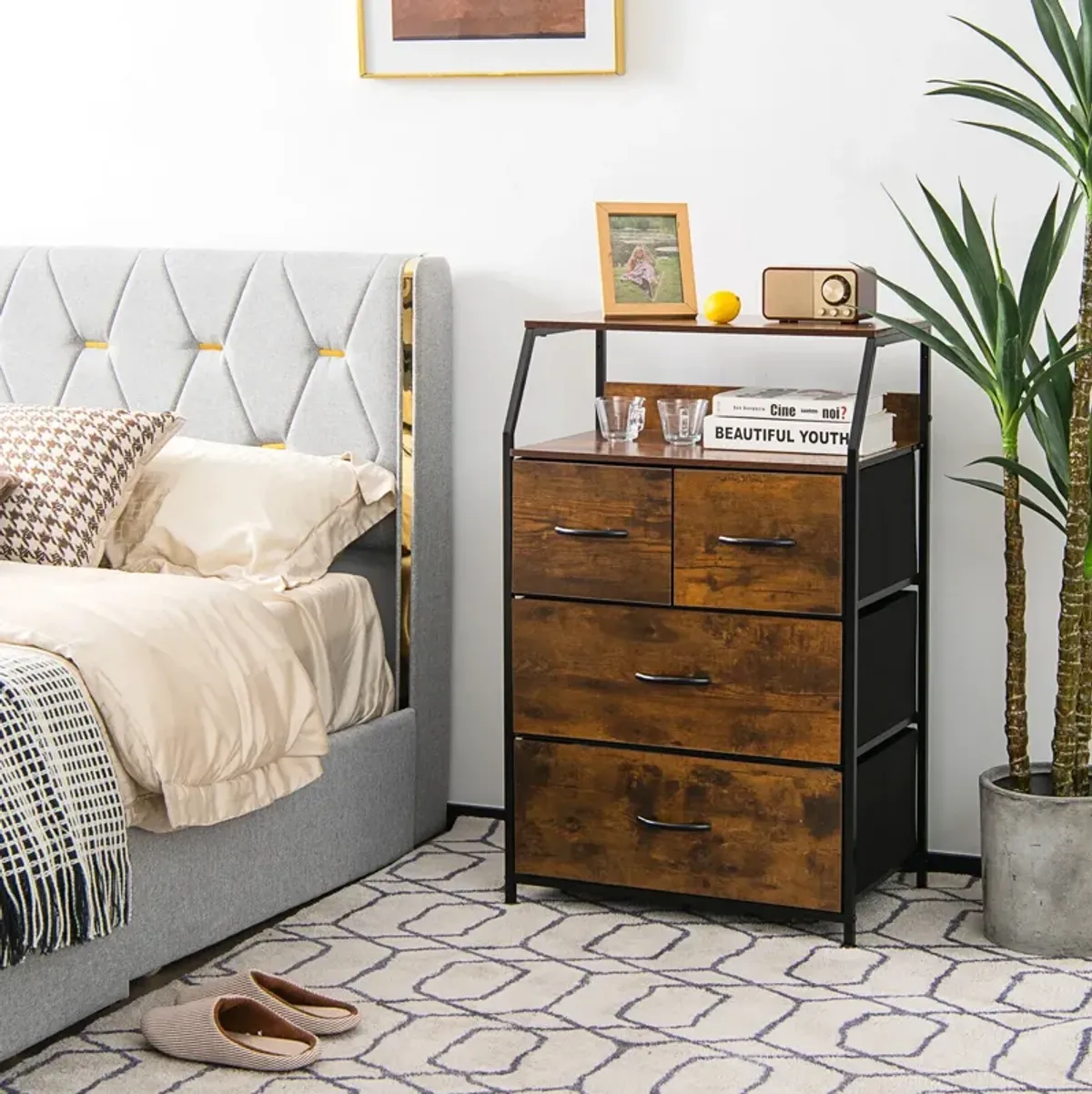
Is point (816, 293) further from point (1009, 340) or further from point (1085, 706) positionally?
point (1085, 706)

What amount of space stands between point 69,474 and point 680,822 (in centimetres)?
123

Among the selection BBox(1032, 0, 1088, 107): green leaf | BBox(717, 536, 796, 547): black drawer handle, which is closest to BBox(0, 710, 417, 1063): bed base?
BBox(717, 536, 796, 547): black drawer handle

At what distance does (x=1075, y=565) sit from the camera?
2850 mm

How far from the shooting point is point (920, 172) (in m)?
3.22

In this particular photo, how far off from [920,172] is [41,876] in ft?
6.34

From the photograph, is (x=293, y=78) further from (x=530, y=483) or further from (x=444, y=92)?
(x=530, y=483)

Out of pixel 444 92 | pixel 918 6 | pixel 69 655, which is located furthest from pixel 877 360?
pixel 69 655

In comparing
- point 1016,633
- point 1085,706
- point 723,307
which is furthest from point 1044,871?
point 723,307

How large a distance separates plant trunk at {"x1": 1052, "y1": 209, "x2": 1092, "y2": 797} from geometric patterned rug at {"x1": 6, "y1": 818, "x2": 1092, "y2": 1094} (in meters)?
0.34

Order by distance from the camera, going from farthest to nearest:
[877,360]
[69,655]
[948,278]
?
[877,360] → [948,278] → [69,655]

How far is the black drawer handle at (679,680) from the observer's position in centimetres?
297

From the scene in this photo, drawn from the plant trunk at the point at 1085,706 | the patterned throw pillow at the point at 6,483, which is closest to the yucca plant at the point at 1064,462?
the plant trunk at the point at 1085,706

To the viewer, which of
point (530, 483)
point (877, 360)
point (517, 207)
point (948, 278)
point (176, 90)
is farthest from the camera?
point (176, 90)

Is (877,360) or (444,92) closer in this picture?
(877,360)
